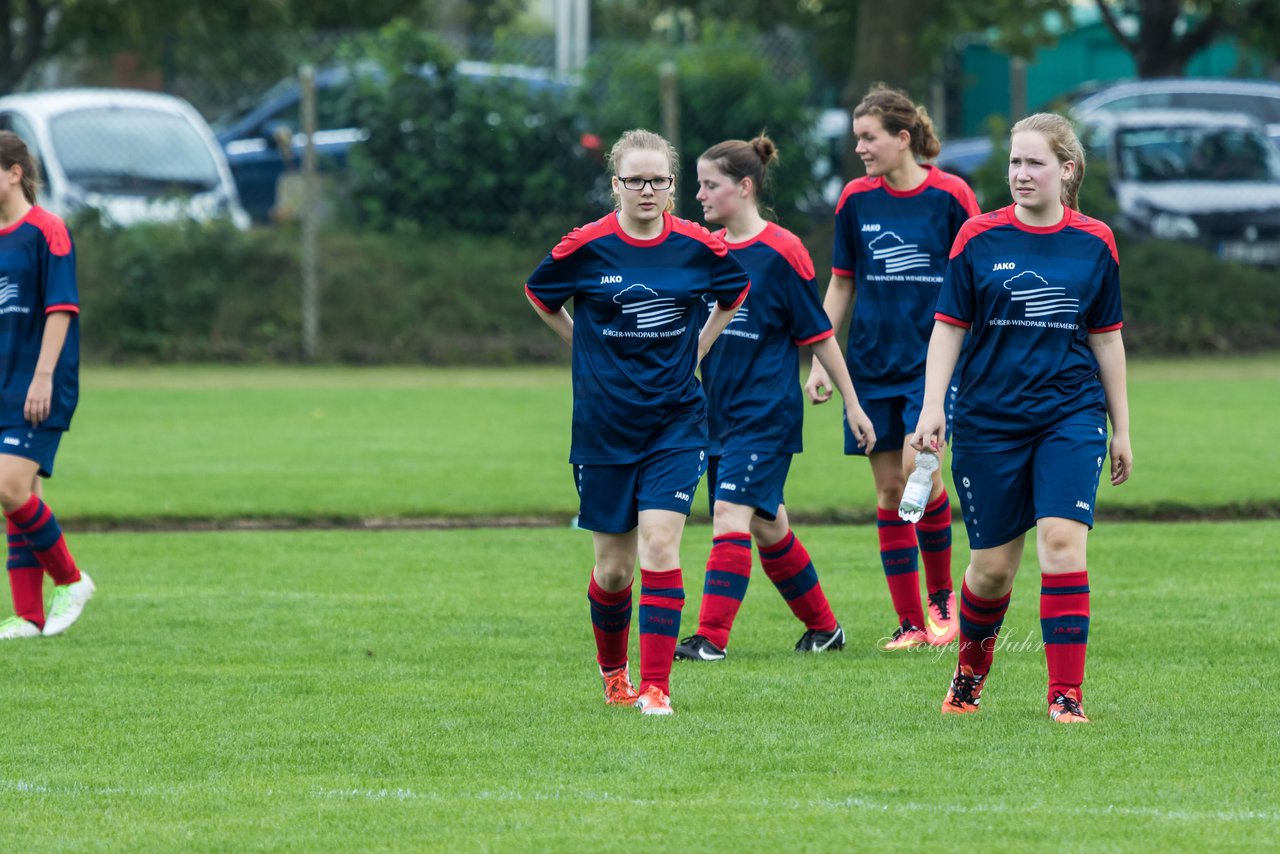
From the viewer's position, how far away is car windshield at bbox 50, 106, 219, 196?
2025 cm

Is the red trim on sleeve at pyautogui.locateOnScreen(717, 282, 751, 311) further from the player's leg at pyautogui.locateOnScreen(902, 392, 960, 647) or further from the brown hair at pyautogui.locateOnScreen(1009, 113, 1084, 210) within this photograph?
the player's leg at pyautogui.locateOnScreen(902, 392, 960, 647)

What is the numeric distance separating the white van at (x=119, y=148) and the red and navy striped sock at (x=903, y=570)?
13111 mm

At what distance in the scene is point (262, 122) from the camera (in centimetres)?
2191

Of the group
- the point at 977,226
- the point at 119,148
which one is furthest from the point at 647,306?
→ the point at 119,148

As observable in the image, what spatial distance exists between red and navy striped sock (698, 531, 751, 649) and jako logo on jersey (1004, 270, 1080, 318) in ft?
5.53

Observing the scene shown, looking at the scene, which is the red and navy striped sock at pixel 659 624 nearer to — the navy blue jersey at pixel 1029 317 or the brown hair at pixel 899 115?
the navy blue jersey at pixel 1029 317

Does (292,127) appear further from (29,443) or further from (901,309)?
(901,309)

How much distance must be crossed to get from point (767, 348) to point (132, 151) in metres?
14.7

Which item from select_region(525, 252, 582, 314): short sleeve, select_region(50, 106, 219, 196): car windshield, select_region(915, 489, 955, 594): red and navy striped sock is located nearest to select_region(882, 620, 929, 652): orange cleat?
select_region(915, 489, 955, 594): red and navy striped sock

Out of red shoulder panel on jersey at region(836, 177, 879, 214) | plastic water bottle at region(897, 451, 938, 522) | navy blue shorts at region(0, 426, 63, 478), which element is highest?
red shoulder panel on jersey at region(836, 177, 879, 214)

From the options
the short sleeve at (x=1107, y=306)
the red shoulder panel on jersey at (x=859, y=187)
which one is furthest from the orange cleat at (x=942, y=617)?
the short sleeve at (x=1107, y=306)

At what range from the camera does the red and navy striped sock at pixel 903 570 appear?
768 cm

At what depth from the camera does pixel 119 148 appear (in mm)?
20562

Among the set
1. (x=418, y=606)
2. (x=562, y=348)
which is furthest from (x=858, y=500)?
(x=562, y=348)
